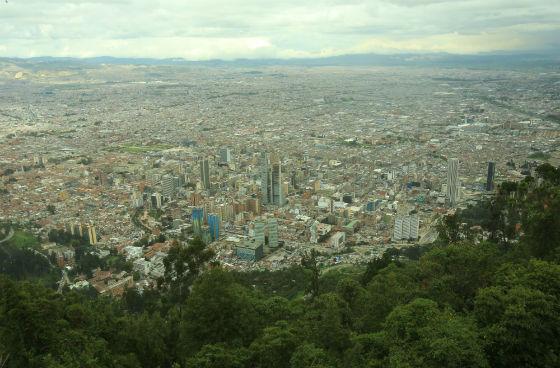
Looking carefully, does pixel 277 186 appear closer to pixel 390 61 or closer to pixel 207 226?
pixel 207 226

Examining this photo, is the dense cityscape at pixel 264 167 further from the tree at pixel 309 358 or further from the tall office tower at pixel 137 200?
the tree at pixel 309 358

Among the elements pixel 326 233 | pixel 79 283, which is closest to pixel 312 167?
pixel 326 233

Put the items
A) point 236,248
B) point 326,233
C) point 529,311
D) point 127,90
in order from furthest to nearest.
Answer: point 127,90
point 326,233
point 236,248
point 529,311

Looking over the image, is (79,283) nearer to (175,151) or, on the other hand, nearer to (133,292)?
(133,292)

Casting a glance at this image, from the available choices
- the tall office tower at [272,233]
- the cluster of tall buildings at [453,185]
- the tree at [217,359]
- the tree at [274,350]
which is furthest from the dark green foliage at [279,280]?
the cluster of tall buildings at [453,185]

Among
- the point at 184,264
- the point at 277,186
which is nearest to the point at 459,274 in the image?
the point at 184,264

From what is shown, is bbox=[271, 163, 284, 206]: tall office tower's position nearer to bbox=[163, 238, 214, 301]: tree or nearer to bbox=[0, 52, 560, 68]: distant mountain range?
bbox=[163, 238, 214, 301]: tree

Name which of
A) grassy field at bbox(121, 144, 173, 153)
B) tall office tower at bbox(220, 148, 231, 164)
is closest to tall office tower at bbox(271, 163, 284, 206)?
tall office tower at bbox(220, 148, 231, 164)
